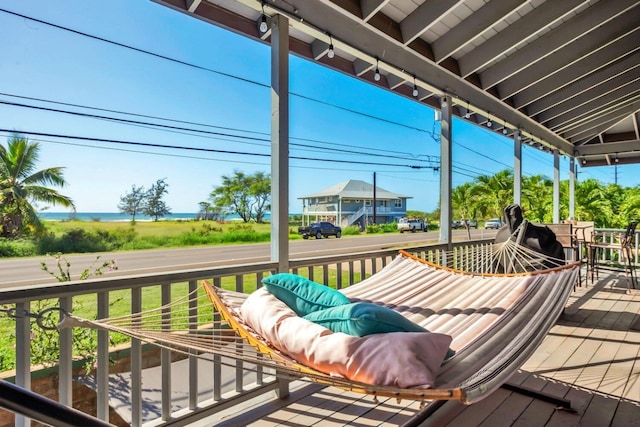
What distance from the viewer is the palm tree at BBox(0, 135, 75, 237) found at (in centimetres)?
281

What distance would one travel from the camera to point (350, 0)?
104 inches

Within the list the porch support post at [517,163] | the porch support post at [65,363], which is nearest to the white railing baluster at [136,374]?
the porch support post at [65,363]

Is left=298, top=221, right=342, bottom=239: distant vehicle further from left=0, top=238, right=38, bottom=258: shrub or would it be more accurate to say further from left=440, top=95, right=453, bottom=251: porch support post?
left=0, top=238, right=38, bottom=258: shrub

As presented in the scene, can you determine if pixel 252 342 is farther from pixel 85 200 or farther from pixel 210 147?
pixel 210 147

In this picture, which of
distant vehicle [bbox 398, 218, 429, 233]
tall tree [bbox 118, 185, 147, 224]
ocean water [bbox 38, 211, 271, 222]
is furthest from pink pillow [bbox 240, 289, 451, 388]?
distant vehicle [bbox 398, 218, 429, 233]

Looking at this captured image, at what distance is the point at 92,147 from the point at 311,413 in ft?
20.4

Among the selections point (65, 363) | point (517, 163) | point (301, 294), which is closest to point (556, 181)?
point (517, 163)

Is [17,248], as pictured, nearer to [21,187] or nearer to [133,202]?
[21,187]

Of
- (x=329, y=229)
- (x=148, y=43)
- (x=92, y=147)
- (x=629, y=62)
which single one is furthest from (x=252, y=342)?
(x=329, y=229)

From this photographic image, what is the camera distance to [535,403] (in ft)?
7.34

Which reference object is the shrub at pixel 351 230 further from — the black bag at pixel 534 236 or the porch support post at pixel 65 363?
the porch support post at pixel 65 363

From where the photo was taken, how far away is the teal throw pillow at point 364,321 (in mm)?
1344

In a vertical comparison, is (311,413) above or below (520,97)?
below

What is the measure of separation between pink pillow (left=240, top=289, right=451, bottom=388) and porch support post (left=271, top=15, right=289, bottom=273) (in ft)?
3.16
